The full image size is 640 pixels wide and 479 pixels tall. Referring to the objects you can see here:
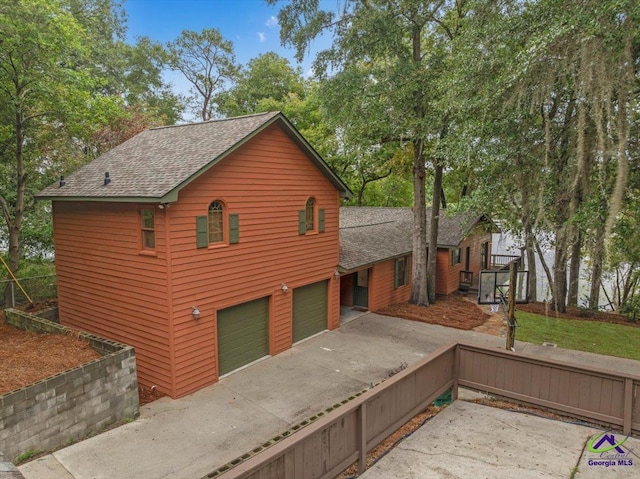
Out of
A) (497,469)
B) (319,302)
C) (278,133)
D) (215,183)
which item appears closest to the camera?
(497,469)

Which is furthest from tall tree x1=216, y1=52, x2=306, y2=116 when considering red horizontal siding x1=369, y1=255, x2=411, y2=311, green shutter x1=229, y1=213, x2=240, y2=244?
green shutter x1=229, y1=213, x2=240, y2=244

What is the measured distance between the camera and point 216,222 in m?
9.70

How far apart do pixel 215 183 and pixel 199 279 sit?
2.23 m

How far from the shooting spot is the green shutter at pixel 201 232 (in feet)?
29.9

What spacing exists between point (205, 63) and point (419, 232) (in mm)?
25395

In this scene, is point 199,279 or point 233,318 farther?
point 233,318

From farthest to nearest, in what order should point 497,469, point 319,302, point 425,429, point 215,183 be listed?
point 319,302
point 215,183
point 425,429
point 497,469

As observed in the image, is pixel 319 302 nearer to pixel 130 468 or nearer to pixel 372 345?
pixel 372 345

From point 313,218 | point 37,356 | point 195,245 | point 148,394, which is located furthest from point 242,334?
point 37,356

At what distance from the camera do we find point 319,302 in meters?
13.3

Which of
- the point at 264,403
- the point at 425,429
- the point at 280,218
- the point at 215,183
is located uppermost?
the point at 215,183

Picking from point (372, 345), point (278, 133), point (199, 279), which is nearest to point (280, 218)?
point (278, 133)

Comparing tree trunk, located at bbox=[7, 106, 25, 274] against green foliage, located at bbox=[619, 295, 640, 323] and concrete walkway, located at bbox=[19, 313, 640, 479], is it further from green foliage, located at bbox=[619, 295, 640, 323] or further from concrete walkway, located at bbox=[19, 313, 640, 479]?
green foliage, located at bbox=[619, 295, 640, 323]

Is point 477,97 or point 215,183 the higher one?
point 477,97
